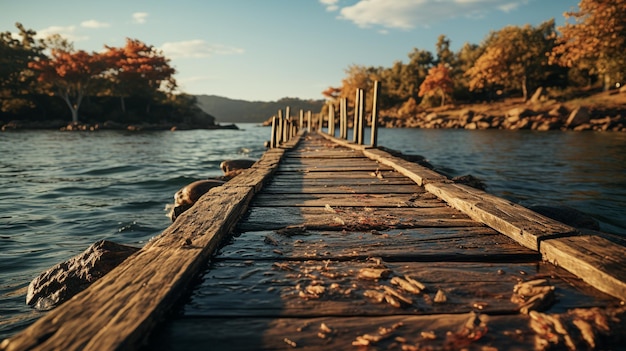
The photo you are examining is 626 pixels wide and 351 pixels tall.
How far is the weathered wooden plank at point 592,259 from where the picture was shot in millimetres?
1455

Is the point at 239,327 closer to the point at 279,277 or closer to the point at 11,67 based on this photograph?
the point at 279,277

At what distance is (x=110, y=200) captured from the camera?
24.0ft

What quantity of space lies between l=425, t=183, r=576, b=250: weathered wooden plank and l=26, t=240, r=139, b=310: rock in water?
284 cm

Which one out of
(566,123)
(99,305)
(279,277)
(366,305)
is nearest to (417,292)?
(366,305)

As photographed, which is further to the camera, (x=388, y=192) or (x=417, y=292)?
(x=388, y=192)

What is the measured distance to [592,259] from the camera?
5.24 ft

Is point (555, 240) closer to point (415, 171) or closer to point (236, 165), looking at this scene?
point (415, 171)

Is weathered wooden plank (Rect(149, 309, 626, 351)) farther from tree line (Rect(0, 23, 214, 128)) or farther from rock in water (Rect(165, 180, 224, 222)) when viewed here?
tree line (Rect(0, 23, 214, 128))

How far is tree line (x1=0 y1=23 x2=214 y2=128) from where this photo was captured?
40.8 m

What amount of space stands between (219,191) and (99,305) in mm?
1993

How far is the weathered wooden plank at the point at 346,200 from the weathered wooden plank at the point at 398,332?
184 centimetres

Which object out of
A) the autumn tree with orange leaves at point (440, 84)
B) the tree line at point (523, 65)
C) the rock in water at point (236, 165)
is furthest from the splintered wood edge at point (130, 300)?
the autumn tree with orange leaves at point (440, 84)

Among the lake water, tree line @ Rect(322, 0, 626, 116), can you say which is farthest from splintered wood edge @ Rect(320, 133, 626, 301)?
tree line @ Rect(322, 0, 626, 116)

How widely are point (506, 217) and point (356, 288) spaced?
1348 millimetres
